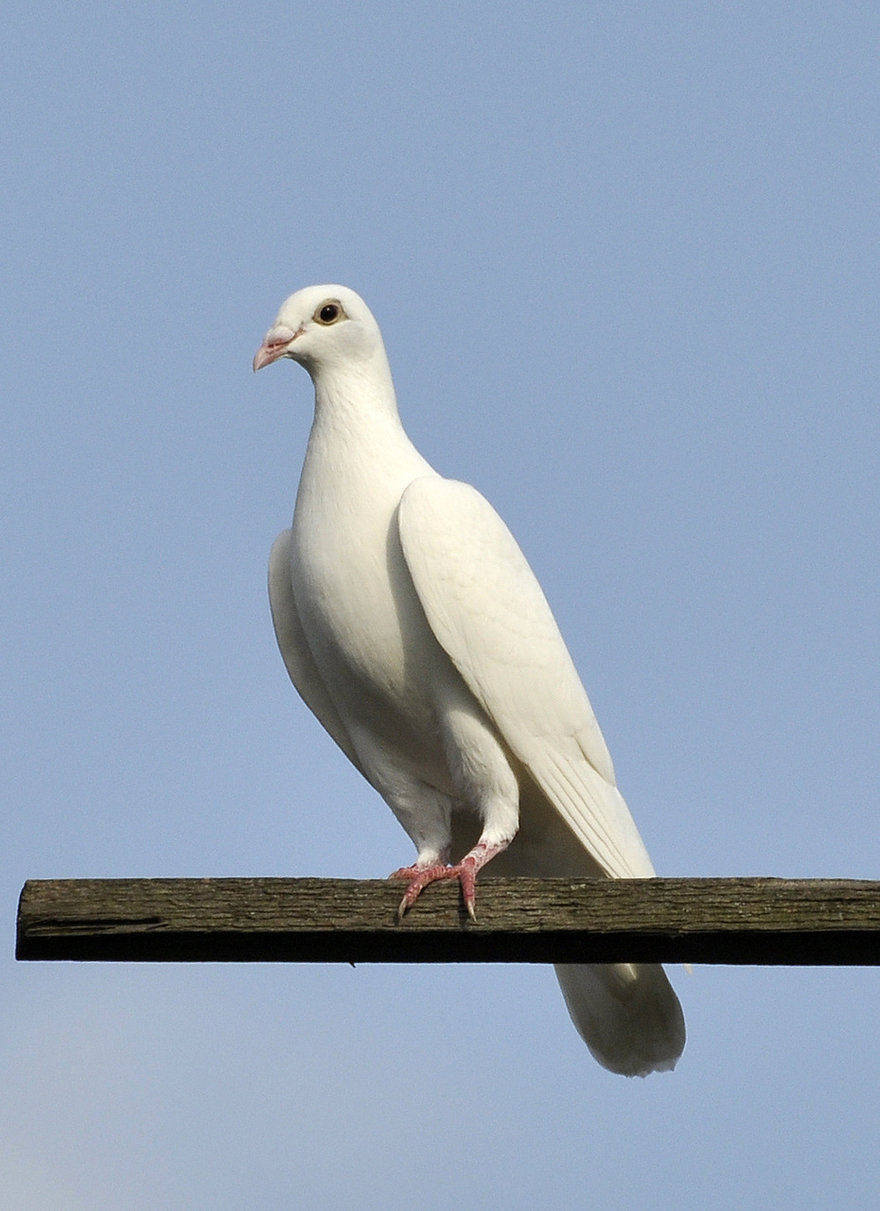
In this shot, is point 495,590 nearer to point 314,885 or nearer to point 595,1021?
point 595,1021

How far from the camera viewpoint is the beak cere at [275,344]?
Result: 616 centimetres

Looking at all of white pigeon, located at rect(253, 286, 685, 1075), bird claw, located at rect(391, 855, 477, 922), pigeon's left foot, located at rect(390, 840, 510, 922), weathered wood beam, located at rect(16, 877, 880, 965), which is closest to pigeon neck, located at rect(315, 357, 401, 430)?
white pigeon, located at rect(253, 286, 685, 1075)

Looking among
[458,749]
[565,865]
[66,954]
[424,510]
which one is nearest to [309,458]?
[424,510]

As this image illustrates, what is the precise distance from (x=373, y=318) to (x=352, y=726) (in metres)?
1.55

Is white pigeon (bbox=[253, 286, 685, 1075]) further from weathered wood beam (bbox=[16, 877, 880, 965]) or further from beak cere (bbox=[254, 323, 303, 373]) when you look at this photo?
weathered wood beam (bbox=[16, 877, 880, 965])

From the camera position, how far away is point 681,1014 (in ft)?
18.1

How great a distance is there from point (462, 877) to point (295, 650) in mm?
2017

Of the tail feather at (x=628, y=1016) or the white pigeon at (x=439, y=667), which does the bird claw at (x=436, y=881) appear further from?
the tail feather at (x=628, y=1016)

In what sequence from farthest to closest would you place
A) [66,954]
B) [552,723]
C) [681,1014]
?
[552,723]
[681,1014]
[66,954]

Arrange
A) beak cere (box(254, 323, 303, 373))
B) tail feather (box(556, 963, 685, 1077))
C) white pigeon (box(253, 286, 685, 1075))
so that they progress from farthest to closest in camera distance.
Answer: beak cere (box(254, 323, 303, 373))
white pigeon (box(253, 286, 685, 1075))
tail feather (box(556, 963, 685, 1077))

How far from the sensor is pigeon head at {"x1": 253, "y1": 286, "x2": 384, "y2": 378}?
624 cm

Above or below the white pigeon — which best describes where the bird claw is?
below

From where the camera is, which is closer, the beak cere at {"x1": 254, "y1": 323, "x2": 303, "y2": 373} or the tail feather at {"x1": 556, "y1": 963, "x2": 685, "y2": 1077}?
the tail feather at {"x1": 556, "y1": 963, "x2": 685, "y2": 1077}

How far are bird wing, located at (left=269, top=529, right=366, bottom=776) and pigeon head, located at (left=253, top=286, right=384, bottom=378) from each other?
26.8 inches
